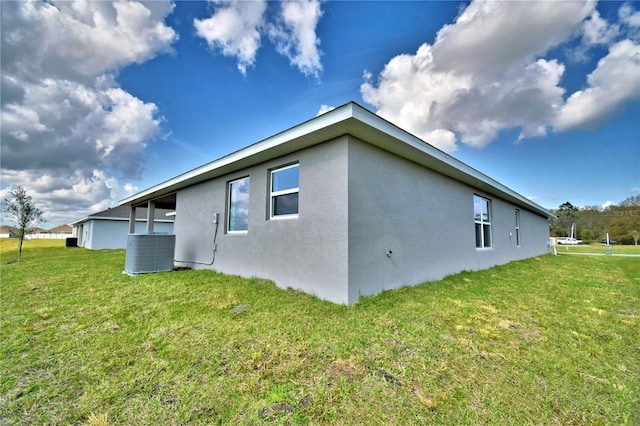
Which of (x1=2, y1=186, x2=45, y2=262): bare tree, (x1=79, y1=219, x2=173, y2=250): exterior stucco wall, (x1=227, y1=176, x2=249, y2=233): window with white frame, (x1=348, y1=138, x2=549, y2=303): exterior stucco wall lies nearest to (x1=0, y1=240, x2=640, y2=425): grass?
(x1=348, y1=138, x2=549, y2=303): exterior stucco wall

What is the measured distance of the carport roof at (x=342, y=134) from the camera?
3648mm

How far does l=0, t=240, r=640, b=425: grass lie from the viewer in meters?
1.83

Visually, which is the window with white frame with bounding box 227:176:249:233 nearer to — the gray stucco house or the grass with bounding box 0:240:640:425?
the gray stucco house

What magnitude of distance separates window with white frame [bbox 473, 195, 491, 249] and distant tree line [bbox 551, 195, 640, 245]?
34200 millimetres

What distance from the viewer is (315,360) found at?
8.13 ft

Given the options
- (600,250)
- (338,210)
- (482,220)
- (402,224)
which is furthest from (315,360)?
(600,250)

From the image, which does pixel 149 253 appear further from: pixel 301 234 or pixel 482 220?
pixel 482 220

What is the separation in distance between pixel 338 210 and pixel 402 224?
5.70ft

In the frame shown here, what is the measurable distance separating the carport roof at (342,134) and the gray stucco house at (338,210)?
0.7 inches

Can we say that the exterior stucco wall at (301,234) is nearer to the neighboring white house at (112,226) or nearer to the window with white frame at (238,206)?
the window with white frame at (238,206)

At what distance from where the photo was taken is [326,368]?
235 cm

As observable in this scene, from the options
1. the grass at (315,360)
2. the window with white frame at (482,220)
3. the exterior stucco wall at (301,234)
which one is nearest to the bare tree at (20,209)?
the grass at (315,360)

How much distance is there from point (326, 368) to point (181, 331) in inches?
77.1

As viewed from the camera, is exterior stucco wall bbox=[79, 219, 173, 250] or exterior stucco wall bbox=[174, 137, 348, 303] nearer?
exterior stucco wall bbox=[174, 137, 348, 303]
